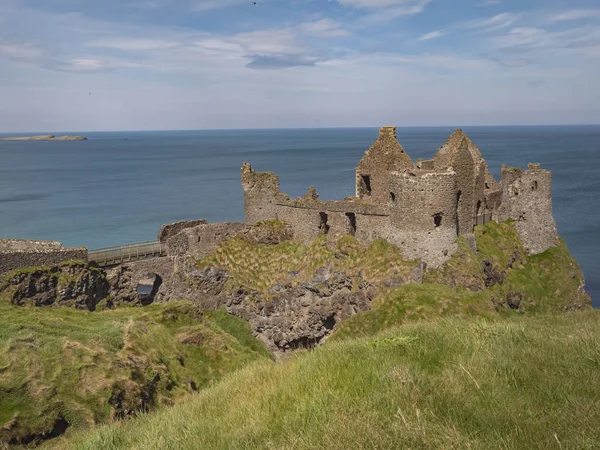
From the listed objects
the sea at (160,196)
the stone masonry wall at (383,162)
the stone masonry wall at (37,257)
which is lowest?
the sea at (160,196)

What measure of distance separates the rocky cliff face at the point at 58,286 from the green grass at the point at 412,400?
14.3m

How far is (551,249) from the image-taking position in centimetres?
2736

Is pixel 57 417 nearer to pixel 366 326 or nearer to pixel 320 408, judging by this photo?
pixel 320 408

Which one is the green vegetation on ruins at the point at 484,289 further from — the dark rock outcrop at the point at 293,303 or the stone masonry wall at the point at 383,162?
the stone masonry wall at the point at 383,162

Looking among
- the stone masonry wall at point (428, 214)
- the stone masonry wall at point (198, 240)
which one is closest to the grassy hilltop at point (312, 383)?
the stone masonry wall at point (428, 214)

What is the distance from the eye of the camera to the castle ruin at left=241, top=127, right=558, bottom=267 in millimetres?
23297

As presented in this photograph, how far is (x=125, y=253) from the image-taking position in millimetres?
28391

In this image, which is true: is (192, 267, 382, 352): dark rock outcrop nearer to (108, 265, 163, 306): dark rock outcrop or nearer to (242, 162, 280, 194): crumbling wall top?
(108, 265, 163, 306): dark rock outcrop

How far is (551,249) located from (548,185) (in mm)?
3143

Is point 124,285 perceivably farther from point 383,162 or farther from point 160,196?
point 160,196

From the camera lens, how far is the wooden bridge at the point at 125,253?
27406 mm

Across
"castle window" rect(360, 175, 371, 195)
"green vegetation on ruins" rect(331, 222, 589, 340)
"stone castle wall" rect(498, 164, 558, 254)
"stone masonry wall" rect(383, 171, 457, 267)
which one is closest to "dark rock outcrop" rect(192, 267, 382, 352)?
"green vegetation on ruins" rect(331, 222, 589, 340)

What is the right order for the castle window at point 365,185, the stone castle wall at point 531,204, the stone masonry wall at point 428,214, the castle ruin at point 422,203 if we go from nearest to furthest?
the stone masonry wall at point 428,214, the castle ruin at point 422,203, the stone castle wall at point 531,204, the castle window at point 365,185

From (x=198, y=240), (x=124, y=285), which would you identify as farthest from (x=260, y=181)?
(x=124, y=285)
